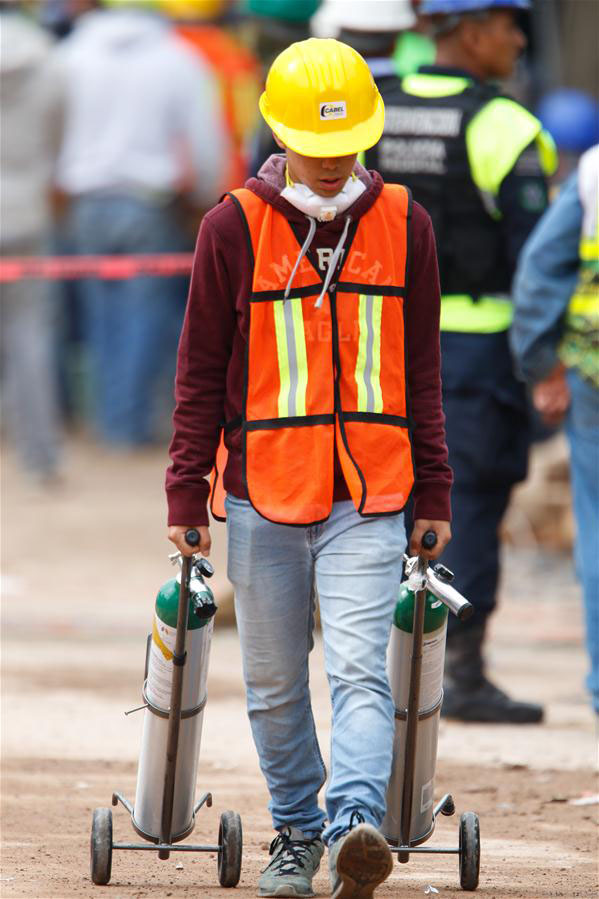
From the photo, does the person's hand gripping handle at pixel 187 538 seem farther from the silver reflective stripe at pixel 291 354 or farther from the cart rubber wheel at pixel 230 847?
the cart rubber wheel at pixel 230 847

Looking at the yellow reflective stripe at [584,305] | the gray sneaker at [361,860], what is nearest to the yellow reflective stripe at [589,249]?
the yellow reflective stripe at [584,305]

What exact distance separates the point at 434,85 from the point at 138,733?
2382mm

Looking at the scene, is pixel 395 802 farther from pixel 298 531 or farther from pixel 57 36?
pixel 57 36

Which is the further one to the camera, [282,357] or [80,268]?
[80,268]

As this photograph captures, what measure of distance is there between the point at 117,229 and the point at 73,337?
1.84m

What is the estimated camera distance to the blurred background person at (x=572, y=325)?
20.9ft

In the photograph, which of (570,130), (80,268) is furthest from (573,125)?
(80,268)

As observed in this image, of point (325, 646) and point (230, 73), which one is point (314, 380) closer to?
point (325, 646)

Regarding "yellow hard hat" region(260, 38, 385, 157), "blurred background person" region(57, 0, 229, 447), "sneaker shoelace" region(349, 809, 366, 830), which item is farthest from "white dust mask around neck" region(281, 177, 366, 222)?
"blurred background person" region(57, 0, 229, 447)

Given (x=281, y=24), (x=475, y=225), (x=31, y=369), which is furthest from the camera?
(x=31, y=369)

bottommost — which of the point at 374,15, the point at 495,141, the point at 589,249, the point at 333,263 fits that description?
the point at 589,249

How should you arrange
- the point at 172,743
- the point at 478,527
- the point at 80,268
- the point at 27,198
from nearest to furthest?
the point at 172,743 → the point at 478,527 → the point at 80,268 → the point at 27,198

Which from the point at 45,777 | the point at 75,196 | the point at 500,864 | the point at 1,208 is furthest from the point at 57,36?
the point at 500,864

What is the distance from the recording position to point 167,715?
4574mm
